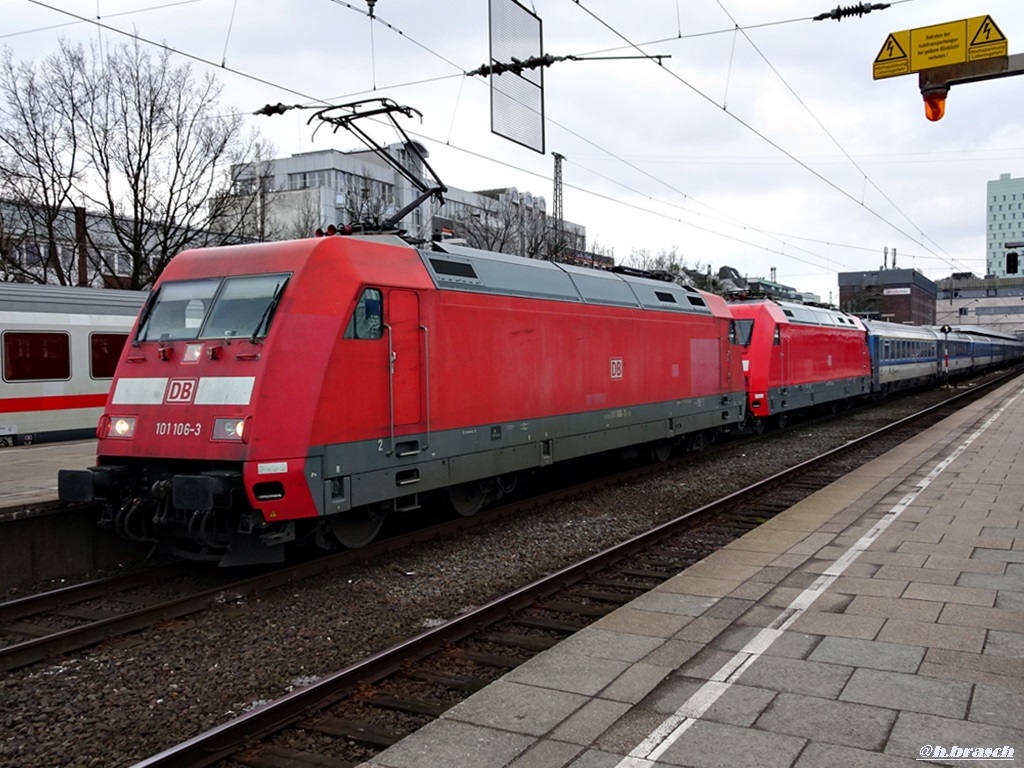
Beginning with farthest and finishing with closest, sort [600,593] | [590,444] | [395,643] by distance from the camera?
[590,444]
[600,593]
[395,643]

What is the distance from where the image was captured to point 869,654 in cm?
534

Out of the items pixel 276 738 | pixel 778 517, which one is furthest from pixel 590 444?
pixel 276 738

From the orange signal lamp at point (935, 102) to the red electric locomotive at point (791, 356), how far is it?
1026 centimetres

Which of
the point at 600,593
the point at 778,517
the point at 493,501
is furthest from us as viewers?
the point at 493,501

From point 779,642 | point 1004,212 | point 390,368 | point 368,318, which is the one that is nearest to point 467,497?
point 390,368

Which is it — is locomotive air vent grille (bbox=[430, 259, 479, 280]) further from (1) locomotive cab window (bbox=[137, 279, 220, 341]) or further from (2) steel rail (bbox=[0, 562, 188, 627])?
(2) steel rail (bbox=[0, 562, 188, 627])

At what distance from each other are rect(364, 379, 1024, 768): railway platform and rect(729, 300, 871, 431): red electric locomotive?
11408 millimetres

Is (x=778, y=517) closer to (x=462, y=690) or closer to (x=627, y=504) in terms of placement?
(x=627, y=504)

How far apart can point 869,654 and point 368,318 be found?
5254mm

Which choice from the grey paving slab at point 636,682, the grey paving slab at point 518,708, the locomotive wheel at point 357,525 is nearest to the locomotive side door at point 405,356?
the locomotive wheel at point 357,525

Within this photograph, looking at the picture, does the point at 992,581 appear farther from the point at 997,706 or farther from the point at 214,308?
the point at 214,308

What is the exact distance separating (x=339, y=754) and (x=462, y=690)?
1.04 m

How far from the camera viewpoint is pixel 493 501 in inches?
451

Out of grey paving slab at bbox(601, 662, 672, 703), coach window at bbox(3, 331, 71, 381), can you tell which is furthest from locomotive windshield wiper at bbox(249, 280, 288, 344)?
coach window at bbox(3, 331, 71, 381)
